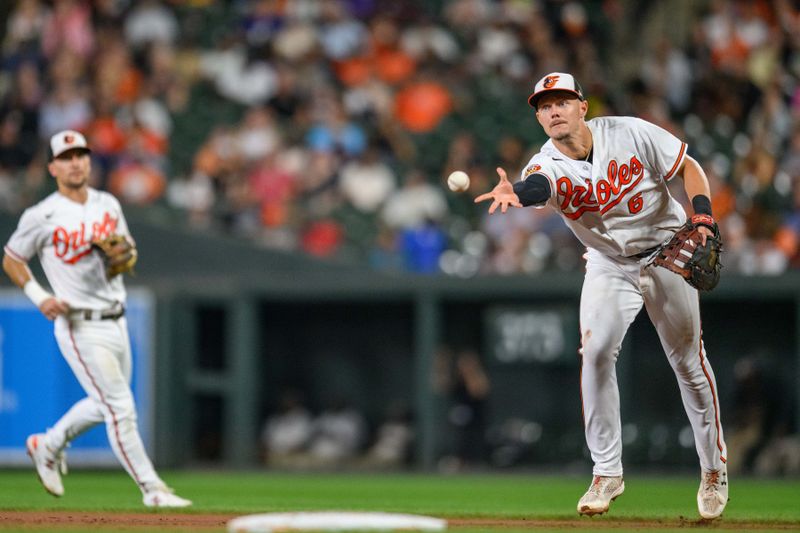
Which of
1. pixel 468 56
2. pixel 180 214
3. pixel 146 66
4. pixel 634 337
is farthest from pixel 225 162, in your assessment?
pixel 634 337

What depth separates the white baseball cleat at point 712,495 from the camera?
20.5 feet

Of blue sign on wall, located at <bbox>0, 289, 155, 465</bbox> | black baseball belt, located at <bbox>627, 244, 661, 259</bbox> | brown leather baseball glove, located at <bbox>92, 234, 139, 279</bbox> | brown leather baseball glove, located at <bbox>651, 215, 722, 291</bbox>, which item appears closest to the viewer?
brown leather baseball glove, located at <bbox>651, 215, 722, 291</bbox>

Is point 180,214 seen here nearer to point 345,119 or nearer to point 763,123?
point 345,119

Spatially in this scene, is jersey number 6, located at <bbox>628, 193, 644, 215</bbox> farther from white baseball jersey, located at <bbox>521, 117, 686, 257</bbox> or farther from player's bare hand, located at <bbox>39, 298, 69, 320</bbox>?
player's bare hand, located at <bbox>39, 298, 69, 320</bbox>

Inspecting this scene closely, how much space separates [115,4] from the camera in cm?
1460

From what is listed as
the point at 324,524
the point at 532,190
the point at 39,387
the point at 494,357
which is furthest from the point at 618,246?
the point at 39,387

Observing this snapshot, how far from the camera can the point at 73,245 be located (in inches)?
287

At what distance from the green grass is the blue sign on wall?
0.22 metres

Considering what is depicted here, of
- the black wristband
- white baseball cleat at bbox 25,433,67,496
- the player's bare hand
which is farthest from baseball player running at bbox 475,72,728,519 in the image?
white baseball cleat at bbox 25,433,67,496

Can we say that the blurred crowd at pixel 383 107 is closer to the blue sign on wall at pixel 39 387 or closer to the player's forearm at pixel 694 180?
the blue sign on wall at pixel 39 387

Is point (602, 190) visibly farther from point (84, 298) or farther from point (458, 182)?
point (84, 298)

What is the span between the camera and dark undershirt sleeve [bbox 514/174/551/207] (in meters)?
5.66

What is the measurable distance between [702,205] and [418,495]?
356cm

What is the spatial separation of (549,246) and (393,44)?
332 cm
